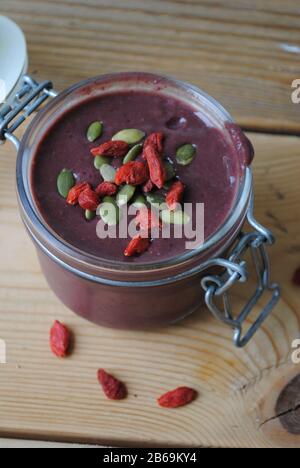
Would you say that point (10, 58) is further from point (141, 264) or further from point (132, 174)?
point (141, 264)

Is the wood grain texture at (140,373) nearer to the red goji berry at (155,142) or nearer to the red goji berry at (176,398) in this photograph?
the red goji berry at (176,398)

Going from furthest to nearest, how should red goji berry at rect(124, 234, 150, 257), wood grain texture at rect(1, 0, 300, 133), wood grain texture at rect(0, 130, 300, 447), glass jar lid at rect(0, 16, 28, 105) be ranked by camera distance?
wood grain texture at rect(1, 0, 300, 133) < glass jar lid at rect(0, 16, 28, 105) < wood grain texture at rect(0, 130, 300, 447) < red goji berry at rect(124, 234, 150, 257)

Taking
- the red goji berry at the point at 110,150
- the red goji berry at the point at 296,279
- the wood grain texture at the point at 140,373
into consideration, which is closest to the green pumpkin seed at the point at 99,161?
the red goji berry at the point at 110,150

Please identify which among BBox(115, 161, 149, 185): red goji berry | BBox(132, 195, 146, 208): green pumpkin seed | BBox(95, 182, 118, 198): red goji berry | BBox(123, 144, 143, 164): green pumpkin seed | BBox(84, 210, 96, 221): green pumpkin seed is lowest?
BBox(84, 210, 96, 221): green pumpkin seed

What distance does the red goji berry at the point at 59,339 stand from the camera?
3.61 feet

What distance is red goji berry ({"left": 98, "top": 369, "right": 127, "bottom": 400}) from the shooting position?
1074 mm

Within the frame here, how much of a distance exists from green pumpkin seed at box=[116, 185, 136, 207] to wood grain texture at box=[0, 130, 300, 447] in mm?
220

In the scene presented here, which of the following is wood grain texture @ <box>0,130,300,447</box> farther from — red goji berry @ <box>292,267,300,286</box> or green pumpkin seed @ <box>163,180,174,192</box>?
green pumpkin seed @ <box>163,180,174,192</box>

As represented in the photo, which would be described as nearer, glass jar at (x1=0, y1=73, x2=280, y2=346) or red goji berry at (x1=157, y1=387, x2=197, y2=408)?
glass jar at (x1=0, y1=73, x2=280, y2=346)

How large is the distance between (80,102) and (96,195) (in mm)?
167

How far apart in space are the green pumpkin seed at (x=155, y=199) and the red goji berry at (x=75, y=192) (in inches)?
3.0

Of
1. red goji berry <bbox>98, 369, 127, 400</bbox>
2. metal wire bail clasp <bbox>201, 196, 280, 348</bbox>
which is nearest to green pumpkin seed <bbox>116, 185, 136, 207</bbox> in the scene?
metal wire bail clasp <bbox>201, 196, 280, 348</bbox>

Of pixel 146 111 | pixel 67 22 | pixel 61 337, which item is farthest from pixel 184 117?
pixel 67 22

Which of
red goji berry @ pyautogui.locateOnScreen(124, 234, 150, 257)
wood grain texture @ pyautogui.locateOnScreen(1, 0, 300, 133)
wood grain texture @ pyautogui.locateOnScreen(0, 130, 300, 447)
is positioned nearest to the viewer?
red goji berry @ pyautogui.locateOnScreen(124, 234, 150, 257)
